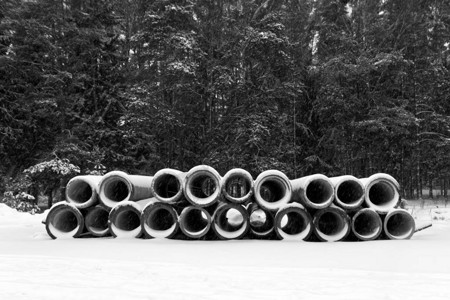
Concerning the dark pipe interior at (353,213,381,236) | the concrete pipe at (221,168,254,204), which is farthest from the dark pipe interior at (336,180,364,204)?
the concrete pipe at (221,168,254,204)

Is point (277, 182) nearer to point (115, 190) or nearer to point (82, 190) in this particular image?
point (115, 190)

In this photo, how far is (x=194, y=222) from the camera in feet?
33.5

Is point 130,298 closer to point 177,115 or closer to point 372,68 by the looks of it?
point 177,115

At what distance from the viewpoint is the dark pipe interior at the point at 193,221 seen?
951 centimetres

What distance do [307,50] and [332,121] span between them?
4065 millimetres

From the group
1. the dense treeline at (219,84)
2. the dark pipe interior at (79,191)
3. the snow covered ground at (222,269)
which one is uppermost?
the dense treeline at (219,84)

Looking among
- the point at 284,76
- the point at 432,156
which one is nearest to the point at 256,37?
the point at 284,76

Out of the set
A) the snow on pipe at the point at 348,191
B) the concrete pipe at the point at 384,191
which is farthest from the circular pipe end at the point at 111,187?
the concrete pipe at the point at 384,191

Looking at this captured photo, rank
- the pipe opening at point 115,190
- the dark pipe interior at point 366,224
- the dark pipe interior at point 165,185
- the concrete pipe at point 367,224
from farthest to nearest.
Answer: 1. the pipe opening at point 115,190
2. the dark pipe interior at point 165,185
3. the dark pipe interior at point 366,224
4. the concrete pipe at point 367,224

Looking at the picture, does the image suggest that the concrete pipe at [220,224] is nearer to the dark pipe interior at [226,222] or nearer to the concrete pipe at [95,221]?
the dark pipe interior at [226,222]

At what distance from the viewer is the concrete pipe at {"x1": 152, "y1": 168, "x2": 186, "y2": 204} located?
9.35 metres

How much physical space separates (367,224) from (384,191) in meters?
0.86

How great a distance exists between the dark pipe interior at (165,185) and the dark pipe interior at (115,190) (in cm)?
70

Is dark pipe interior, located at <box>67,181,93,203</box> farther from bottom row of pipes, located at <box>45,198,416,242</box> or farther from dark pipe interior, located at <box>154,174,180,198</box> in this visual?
dark pipe interior, located at <box>154,174,180,198</box>
